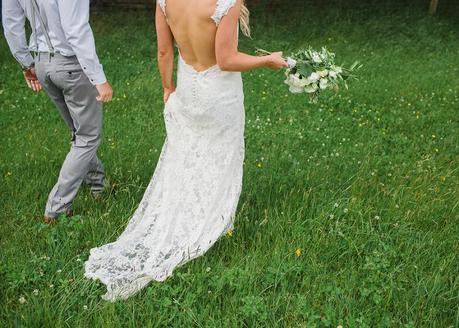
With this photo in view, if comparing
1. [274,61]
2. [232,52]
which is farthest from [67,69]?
[274,61]

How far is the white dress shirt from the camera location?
155 inches

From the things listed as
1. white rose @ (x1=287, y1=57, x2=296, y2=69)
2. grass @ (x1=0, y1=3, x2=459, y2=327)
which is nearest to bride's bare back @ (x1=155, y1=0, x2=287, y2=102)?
white rose @ (x1=287, y1=57, x2=296, y2=69)

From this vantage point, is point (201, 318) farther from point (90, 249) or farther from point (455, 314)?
point (455, 314)

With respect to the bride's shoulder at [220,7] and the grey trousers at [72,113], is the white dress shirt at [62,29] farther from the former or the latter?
the bride's shoulder at [220,7]

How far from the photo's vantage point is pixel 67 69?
14.0 ft

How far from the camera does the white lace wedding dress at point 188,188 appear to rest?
12.8 feet

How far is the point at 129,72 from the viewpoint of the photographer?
9164mm

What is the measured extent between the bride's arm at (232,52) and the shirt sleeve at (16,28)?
1860mm

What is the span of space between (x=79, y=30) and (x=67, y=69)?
0.42m

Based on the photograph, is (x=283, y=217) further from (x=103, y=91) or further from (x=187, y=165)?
(x=103, y=91)

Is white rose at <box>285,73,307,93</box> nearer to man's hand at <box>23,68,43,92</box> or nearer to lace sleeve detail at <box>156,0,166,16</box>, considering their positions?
lace sleeve detail at <box>156,0,166,16</box>

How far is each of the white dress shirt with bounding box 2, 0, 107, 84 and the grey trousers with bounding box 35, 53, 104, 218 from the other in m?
0.13

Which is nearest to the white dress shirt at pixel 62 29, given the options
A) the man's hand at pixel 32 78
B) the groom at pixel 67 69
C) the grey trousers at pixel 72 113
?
the groom at pixel 67 69

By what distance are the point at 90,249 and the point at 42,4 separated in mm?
1915
